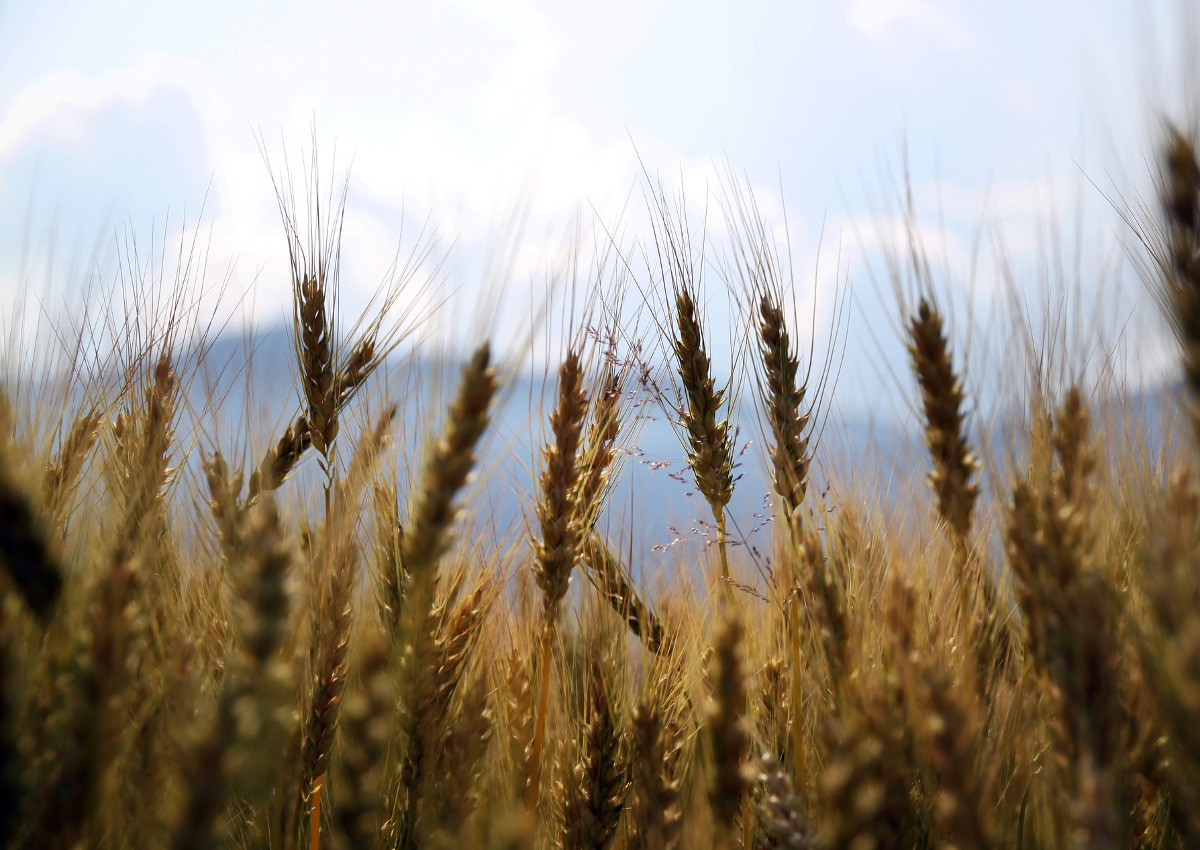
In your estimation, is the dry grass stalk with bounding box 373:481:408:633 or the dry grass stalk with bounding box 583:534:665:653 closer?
the dry grass stalk with bounding box 373:481:408:633

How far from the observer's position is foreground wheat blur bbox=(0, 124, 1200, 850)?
881mm

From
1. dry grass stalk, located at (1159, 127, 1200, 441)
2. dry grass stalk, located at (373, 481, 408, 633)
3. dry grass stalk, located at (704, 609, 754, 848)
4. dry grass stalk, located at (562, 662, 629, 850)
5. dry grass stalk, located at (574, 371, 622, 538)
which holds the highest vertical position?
dry grass stalk, located at (1159, 127, 1200, 441)

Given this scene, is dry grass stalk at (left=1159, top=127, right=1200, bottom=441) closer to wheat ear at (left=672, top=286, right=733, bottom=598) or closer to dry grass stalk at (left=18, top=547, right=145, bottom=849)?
wheat ear at (left=672, top=286, right=733, bottom=598)

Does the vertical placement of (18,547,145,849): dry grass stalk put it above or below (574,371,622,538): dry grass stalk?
below

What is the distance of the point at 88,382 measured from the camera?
2189 mm

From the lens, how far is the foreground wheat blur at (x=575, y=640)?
88 cm

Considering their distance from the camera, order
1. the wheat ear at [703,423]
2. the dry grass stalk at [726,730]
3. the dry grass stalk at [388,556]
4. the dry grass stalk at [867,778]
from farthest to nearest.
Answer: the wheat ear at [703,423]
the dry grass stalk at [388,556]
the dry grass stalk at [726,730]
the dry grass stalk at [867,778]

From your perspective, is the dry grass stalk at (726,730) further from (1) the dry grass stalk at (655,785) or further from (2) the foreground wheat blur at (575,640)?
(1) the dry grass stalk at (655,785)

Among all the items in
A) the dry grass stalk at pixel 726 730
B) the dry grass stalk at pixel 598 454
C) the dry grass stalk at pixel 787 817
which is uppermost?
the dry grass stalk at pixel 598 454

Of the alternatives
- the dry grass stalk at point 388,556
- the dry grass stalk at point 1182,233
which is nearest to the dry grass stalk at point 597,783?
the dry grass stalk at point 388,556

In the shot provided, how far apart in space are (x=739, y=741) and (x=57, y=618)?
0.93m

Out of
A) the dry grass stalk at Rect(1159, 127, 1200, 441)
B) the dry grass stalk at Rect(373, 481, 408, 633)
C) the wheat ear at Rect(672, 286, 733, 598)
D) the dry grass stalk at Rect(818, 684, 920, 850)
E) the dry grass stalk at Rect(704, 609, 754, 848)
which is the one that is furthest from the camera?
the wheat ear at Rect(672, 286, 733, 598)

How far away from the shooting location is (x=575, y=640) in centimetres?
173

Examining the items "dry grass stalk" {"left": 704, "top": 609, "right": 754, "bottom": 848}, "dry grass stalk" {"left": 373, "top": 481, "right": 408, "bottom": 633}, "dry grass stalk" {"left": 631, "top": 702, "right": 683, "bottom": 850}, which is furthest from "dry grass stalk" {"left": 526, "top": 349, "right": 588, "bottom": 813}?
"dry grass stalk" {"left": 704, "top": 609, "right": 754, "bottom": 848}
